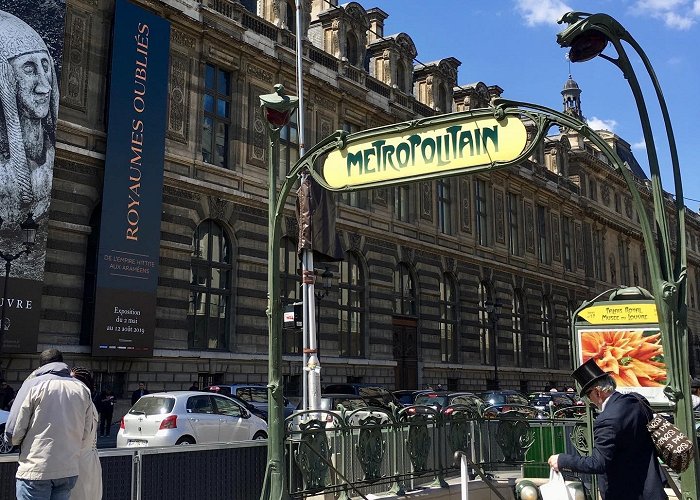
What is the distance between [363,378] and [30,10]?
20.3 meters

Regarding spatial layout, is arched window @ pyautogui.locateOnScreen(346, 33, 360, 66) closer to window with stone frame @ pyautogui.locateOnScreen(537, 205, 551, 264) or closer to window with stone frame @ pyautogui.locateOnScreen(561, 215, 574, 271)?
window with stone frame @ pyautogui.locateOnScreen(537, 205, 551, 264)

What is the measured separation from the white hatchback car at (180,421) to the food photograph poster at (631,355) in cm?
919

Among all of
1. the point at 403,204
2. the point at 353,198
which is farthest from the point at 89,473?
the point at 403,204

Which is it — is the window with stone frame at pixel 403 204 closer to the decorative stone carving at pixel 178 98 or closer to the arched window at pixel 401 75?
the arched window at pixel 401 75

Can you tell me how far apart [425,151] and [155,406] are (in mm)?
11494

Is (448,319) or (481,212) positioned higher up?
(481,212)

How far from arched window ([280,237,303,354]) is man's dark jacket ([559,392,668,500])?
25268 mm

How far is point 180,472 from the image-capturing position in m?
8.21

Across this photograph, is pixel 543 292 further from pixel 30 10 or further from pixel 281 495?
pixel 281 495

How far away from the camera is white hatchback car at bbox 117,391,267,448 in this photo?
17.2m

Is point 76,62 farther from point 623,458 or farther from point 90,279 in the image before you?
point 623,458

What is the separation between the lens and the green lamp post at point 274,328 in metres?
8.59

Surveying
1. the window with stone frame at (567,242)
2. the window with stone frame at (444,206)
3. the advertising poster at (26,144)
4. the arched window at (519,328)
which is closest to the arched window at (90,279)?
the advertising poster at (26,144)

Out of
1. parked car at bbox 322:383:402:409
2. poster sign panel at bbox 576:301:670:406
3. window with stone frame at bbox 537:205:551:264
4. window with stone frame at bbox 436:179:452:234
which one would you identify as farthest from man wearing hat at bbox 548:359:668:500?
window with stone frame at bbox 537:205:551:264
